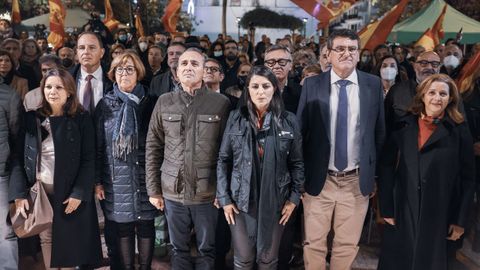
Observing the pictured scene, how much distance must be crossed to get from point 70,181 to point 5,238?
0.74 metres

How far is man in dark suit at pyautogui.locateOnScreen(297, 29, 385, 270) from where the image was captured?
385 centimetres

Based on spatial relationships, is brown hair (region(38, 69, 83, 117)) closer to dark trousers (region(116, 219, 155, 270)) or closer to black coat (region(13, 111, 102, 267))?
black coat (region(13, 111, 102, 267))

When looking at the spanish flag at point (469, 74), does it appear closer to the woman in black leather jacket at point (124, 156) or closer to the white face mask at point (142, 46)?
the woman in black leather jacket at point (124, 156)

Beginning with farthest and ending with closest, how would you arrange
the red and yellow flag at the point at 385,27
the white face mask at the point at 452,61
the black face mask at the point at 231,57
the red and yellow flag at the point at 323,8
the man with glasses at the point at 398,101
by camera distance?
the red and yellow flag at the point at 323,8 → the black face mask at the point at 231,57 → the red and yellow flag at the point at 385,27 → the white face mask at the point at 452,61 → the man with glasses at the point at 398,101

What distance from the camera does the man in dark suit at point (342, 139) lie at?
385 cm

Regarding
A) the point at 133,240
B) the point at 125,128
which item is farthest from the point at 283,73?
the point at 133,240

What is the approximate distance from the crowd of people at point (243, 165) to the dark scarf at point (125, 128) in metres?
0.01

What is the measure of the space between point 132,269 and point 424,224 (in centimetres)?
250

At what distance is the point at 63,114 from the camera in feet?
12.8

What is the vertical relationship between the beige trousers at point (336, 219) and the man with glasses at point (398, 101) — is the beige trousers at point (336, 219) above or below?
below

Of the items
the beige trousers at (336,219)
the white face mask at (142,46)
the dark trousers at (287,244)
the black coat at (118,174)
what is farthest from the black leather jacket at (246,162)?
the white face mask at (142,46)

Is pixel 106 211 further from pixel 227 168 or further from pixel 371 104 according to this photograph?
pixel 371 104

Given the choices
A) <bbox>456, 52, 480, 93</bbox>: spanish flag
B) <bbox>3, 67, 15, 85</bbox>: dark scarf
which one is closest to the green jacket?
<bbox>3, 67, 15, 85</bbox>: dark scarf

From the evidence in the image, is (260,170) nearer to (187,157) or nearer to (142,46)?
(187,157)
